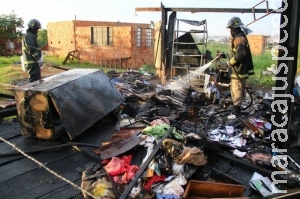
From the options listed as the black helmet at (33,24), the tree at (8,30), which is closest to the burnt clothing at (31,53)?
the black helmet at (33,24)

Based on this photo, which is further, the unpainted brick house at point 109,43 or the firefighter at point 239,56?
the unpainted brick house at point 109,43

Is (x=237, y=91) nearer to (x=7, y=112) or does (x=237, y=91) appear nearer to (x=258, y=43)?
(x=7, y=112)

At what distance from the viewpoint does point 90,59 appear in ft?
62.0

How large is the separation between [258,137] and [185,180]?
232 cm

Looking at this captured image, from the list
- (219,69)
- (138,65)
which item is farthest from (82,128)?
(138,65)

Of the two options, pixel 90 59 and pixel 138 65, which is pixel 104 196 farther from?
pixel 90 59

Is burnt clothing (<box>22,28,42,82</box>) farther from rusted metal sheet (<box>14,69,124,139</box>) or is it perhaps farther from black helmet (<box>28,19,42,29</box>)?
rusted metal sheet (<box>14,69,124,139</box>)

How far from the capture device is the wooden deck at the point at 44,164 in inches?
133

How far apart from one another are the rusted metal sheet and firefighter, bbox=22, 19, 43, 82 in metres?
2.08

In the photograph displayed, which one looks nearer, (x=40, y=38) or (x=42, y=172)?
(x=42, y=172)

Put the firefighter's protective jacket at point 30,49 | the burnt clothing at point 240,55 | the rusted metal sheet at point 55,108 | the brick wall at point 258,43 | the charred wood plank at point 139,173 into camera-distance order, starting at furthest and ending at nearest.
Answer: the brick wall at point 258,43, the firefighter's protective jacket at point 30,49, the burnt clothing at point 240,55, the rusted metal sheet at point 55,108, the charred wood plank at point 139,173

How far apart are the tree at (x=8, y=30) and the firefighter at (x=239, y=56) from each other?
21.3m

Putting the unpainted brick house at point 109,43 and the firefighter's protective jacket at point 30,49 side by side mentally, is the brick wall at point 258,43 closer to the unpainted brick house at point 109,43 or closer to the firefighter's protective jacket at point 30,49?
the unpainted brick house at point 109,43

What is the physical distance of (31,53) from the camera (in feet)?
22.4
